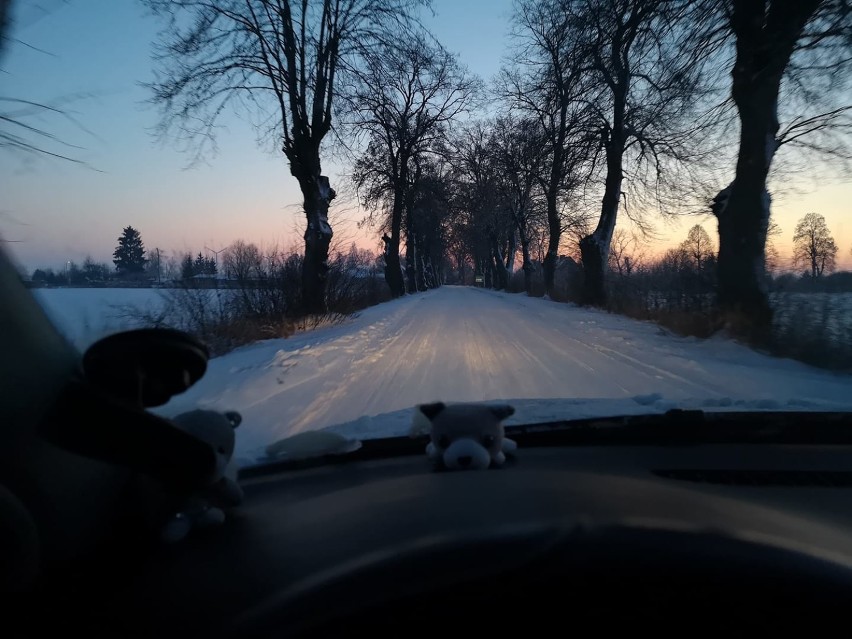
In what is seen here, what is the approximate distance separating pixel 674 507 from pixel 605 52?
17.4 meters

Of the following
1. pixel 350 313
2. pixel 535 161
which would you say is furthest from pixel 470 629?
pixel 535 161

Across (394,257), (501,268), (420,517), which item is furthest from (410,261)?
(420,517)

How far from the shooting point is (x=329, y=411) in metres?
6.76

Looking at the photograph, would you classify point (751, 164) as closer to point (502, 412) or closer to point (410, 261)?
point (502, 412)

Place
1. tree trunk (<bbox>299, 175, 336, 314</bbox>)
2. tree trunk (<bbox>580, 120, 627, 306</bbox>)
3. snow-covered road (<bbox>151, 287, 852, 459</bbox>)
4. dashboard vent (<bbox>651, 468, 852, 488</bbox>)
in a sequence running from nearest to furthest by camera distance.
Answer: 1. dashboard vent (<bbox>651, 468, 852, 488</bbox>)
2. snow-covered road (<bbox>151, 287, 852, 459</bbox>)
3. tree trunk (<bbox>299, 175, 336, 314</bbox>)
4. tree trunk (<bbox>580, 120, 627, 306</bbox>)

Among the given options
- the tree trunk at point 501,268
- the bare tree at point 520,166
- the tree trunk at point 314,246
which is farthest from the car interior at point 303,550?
the tree trunk at point 501,268

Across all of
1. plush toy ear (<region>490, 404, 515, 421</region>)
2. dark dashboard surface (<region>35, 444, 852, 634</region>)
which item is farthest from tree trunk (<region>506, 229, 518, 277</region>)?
dark dashboard surface (<region>35, 444, 852, 634</region>)

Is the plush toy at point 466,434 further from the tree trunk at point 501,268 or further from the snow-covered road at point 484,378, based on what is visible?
the tree trunk at point 501,268

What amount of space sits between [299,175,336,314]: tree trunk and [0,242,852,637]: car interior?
16124mm

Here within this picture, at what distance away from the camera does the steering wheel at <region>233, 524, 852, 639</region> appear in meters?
1.73

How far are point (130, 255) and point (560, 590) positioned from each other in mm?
10627

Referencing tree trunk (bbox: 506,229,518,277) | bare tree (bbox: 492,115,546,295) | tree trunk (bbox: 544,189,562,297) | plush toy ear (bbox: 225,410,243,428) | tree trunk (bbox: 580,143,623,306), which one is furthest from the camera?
tree trunk (bbox: 506,229,518,277)

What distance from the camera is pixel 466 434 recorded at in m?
3.22

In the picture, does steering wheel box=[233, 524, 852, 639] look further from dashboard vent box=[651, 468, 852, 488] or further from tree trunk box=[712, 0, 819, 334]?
tree trunk box=[712, 0, 819, 334]
